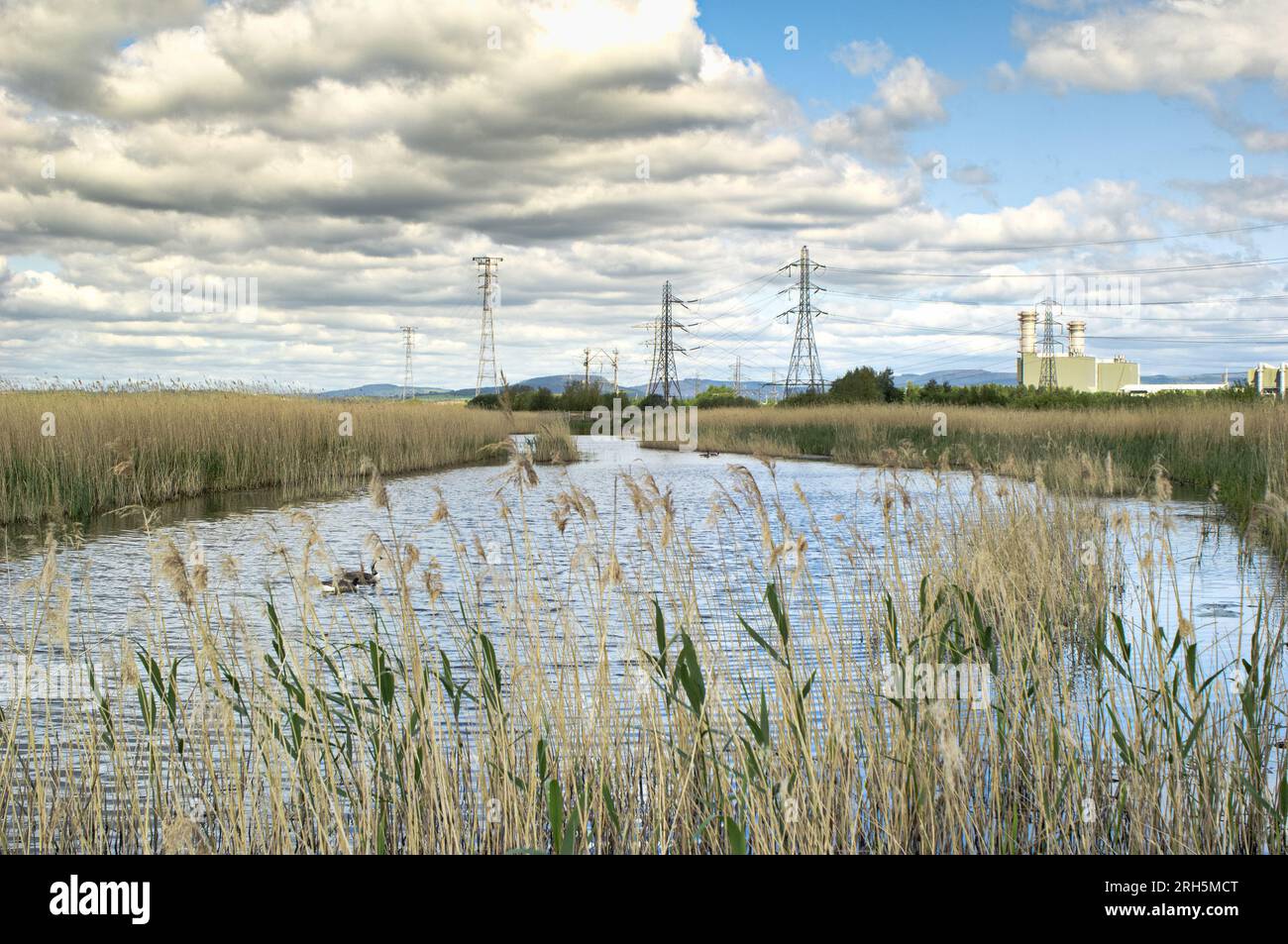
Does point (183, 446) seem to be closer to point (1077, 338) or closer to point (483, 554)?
point (483, 554)

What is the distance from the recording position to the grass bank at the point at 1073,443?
10031 millimetres

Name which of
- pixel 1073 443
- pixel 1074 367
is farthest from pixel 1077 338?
pixel 1073 443

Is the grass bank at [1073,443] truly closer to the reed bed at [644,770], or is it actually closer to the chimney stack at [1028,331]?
the reed bed at [644,770]

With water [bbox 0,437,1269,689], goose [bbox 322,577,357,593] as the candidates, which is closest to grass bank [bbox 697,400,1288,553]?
water [bbox 0,437,1269,689]

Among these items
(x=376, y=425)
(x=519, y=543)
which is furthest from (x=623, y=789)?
(x=376, y=425)

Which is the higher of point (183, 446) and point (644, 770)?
point (183, 446)

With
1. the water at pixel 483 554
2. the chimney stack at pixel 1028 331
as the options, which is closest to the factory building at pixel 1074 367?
the chimney stack at pixel 1028 331

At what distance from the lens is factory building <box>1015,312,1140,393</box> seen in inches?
2842

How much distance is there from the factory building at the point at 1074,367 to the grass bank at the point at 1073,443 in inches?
1626

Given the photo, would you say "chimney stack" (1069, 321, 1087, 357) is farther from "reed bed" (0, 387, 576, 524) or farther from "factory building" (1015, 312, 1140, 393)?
"reed bed" (0, 387, 576, 524)

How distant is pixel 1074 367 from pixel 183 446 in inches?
2841

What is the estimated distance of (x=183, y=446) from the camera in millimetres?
15195
